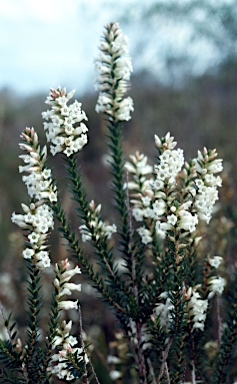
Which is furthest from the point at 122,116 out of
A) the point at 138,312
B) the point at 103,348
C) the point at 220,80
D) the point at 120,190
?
the point at 220,80

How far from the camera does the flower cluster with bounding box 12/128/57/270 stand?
1.63 metres

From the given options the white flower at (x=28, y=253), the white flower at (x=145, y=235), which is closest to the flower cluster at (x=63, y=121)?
the white flower at (x=28, y=253)

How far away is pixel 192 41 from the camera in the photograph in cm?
1513

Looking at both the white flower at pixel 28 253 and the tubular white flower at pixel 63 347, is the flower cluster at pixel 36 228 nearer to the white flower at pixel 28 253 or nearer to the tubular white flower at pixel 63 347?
the white flower at pixel 28 253

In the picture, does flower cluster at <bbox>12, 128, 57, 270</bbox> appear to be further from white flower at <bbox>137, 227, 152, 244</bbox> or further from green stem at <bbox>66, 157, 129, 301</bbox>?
white flower at <bbox>137, 227, 152, 244</bbox>

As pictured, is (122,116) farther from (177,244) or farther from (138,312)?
(138,312)

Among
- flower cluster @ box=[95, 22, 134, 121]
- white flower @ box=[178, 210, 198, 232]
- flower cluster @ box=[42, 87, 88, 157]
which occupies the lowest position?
white flower @ box=[178, 210, 198, 232]

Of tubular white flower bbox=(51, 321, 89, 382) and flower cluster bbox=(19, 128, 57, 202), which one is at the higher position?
flower cluster bbox=(19, 128, 57, 202)

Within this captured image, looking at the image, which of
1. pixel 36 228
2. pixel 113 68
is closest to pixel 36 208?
pixel 36 228

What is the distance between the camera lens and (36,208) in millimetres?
1682

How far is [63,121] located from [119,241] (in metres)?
0.53

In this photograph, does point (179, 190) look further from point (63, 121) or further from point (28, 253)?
point (28, 253)

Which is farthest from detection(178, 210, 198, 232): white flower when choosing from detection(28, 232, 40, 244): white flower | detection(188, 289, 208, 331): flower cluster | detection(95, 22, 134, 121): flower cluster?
detection(95, 22, 134, 121): flower cluster

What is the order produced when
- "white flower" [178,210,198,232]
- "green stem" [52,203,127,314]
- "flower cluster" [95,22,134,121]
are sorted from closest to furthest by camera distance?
"white flower" [178,210,198,232] < "green stem" [52,203,127,314] < "flower cluster" [95,22,134,121]
